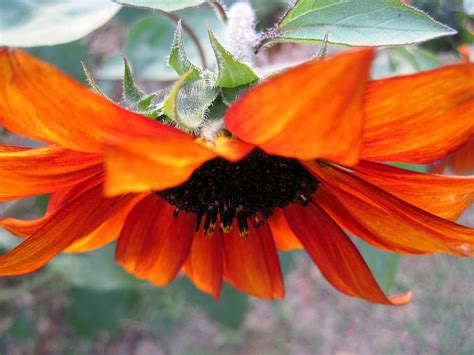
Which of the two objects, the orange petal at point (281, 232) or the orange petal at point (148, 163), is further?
the orange petal at point (281, 232)

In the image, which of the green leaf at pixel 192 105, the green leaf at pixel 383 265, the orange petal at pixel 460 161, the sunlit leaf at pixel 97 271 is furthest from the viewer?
the sunlit leaf at pixel 97 271

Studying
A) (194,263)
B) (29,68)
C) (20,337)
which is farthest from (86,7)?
(20,337)

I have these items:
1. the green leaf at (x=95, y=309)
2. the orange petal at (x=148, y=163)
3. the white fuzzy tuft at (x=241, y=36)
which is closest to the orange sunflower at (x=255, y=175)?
the orange petal at (x=148, y=163)

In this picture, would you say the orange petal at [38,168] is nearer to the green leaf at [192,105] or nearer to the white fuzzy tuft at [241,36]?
the green leaf at [192,105]

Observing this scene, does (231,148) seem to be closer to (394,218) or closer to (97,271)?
(394,218)

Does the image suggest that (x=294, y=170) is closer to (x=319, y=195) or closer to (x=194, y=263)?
(x=319, y=195)

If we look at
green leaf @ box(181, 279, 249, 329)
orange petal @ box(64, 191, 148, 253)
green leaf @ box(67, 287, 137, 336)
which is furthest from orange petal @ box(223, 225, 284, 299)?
green leaf @ box(67, 287, 137, 336)

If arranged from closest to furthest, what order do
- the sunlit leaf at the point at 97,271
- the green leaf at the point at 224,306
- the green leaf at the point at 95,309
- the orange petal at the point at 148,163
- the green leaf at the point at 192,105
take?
1. the orange petal at the point at 148,163
2. the green leaf at the point at 192,105
3. the sunlit leaf at the point at 97,271
4. the green leaf at the point at 224,306
5. the green leaf at the point at 95,309
